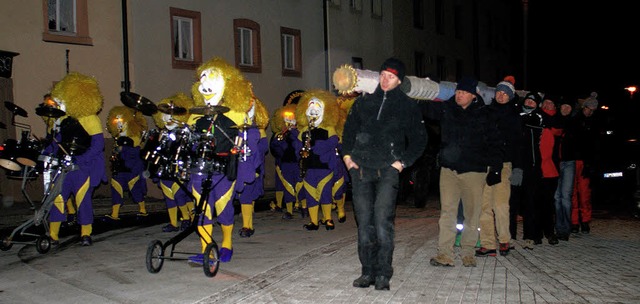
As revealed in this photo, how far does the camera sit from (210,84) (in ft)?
28.2

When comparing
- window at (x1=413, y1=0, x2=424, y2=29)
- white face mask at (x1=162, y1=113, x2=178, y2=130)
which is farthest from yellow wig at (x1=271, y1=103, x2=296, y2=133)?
window at (x1=413, y1=0, x2=424, y2=29)

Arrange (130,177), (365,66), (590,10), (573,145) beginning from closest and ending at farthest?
(573,145) → (130,177) → (365,66) → (590,10)

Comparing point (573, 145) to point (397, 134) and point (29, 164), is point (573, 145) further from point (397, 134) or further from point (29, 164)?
point (29, 164)

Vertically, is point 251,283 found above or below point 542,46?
below

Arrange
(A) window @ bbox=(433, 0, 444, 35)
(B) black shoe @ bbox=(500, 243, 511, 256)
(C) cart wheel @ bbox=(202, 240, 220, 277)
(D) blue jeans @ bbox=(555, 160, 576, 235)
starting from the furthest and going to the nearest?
(A) window @ bbox=(433, 0, 444, 35) → (D) blue jeans @ bbox=(555, 160, 576, 235) → (B) black shoe @ bbox=(500, 243, 511, 256) → (C) cart wheel @ bbox=(202, 240, 220, 277)

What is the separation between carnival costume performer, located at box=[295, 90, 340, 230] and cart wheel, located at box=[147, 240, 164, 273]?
3927mm

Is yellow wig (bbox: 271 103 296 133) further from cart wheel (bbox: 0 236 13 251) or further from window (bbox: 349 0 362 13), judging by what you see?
window (bbox: 349 0 362 13)

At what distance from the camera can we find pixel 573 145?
35.2 ft

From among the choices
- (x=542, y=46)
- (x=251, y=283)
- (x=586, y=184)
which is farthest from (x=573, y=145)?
(x=542, y=46)

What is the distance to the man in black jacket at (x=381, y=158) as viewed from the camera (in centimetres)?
705

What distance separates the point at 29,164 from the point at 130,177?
4.16 m

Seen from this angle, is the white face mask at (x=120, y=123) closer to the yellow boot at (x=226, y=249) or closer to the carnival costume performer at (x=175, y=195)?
the carnival costume performer at (x=175, y=195)

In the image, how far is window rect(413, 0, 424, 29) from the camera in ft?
120

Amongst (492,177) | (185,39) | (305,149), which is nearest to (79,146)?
(305,149)
